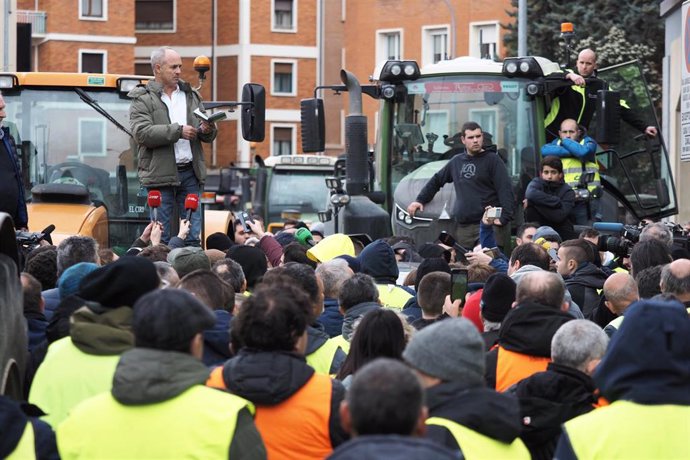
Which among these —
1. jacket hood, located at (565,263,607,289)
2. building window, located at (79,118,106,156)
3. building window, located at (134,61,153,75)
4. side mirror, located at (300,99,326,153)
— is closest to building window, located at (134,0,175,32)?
building window, located at (134,61,153,75)

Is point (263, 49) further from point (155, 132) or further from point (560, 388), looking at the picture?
point (560, 388)

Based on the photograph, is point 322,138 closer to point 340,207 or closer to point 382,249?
point 340,207

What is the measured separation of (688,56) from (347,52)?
46.9 meters

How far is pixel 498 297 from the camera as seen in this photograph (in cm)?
755

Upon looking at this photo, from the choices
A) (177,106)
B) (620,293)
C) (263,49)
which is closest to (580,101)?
(177,106)

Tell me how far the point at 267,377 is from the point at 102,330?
0.76 meters

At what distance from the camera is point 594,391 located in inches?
243

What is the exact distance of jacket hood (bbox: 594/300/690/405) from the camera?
5273mm

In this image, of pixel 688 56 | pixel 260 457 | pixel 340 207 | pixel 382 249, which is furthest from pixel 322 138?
pixel 260 457

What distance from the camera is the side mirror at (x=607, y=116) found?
14.1 meters

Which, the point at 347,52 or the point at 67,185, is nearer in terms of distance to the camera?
the point at 67,185

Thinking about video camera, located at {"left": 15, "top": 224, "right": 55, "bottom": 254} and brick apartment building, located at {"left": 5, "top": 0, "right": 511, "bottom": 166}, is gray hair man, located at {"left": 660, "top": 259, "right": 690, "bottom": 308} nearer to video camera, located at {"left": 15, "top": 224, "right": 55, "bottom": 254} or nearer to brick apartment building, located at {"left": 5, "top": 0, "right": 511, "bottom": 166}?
video camera, located at {"left": 15, "top": 224, "right": 55, "bottom": 254}

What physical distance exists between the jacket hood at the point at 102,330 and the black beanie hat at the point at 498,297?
7.09 ft

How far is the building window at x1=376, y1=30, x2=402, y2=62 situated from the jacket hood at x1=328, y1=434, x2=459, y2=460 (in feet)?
198
